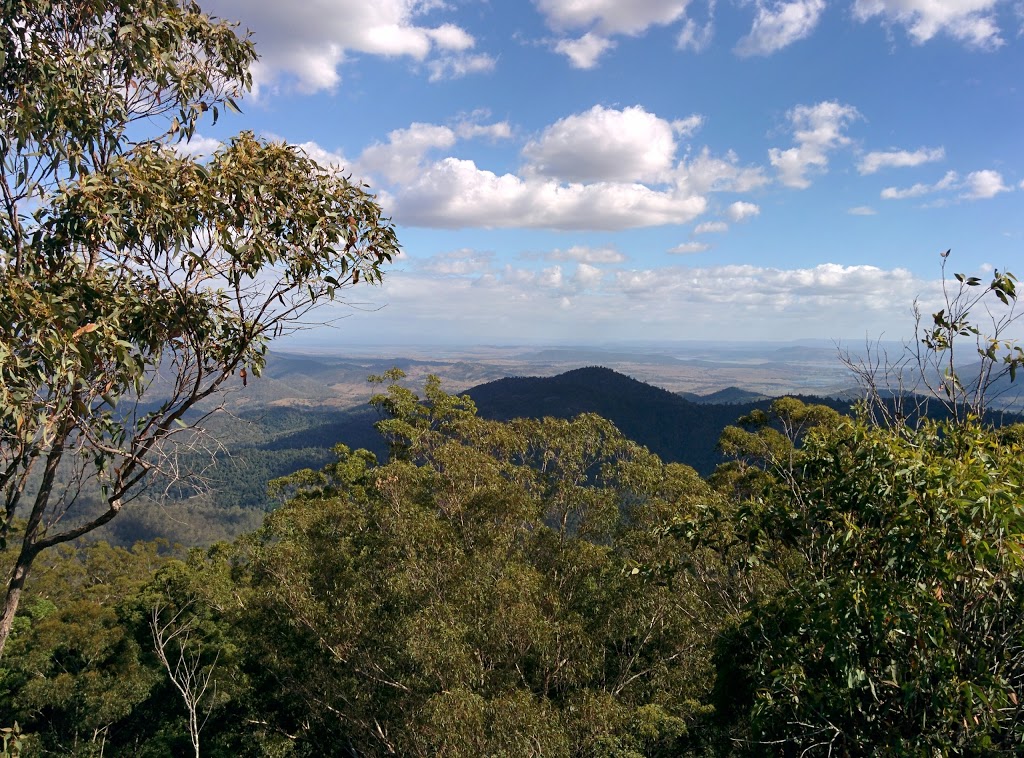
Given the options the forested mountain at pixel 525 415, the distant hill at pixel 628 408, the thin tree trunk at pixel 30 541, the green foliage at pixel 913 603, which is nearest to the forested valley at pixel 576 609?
the green foliage at pixel 913 603

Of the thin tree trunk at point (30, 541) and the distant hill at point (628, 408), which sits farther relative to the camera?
the distant hill at point (628, 408)

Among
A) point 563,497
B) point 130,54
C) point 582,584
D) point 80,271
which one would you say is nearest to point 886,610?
point 80,271

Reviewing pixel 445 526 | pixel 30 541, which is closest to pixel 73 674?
pixel 445 526

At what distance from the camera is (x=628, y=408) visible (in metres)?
128

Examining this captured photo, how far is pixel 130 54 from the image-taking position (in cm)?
451

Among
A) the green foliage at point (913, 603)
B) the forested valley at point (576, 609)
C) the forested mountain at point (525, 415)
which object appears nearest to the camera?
the green foliage at point (913, 603)

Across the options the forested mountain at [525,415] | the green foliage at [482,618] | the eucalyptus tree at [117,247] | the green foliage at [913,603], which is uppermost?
the eucalyptus tree at [117,247]

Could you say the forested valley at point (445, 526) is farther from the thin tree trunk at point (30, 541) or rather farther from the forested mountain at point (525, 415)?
the forested mountain at point (525, 415)

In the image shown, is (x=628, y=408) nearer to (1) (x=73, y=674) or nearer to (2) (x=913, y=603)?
(1) (x=73, y=674)

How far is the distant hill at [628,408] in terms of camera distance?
10944cm

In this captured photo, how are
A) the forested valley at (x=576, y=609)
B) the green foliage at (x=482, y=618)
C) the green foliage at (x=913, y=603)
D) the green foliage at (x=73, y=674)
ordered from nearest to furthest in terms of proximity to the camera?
1. the green foliage at (x=913, y=603)
2. the forested valley at (x=576, y=609)
3. the green foliage at (x=482, y=618)
4. the green foliage at (x=73, y=674)

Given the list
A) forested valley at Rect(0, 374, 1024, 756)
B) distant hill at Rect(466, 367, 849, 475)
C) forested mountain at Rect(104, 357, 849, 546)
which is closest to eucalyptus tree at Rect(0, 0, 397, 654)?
forested valley at Rect(0, 374, 1024, 756)

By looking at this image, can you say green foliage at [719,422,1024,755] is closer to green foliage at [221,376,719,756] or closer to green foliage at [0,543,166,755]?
green foliage at [221,376,719,756]

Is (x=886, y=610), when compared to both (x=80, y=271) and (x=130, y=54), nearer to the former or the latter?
(x=80, y=271)
